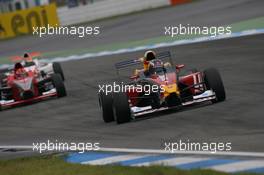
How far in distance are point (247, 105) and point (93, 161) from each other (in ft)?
11.7

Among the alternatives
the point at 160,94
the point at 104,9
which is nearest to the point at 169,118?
the point at 160,94

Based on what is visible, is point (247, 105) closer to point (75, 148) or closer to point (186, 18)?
point (75, 148)

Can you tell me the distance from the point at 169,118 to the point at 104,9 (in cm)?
3260

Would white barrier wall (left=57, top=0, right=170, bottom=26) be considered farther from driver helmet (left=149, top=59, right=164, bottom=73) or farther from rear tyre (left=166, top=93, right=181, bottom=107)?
rear tyre (left=166, top=93, right=181, bottom=107)

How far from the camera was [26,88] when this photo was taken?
17922 mm

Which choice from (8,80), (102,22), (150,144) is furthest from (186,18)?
(150,144)

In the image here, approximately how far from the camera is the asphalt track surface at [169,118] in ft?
34.9

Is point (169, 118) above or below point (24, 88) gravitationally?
above

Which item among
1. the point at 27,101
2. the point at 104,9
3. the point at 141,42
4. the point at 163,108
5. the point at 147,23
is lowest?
the point at 104,9

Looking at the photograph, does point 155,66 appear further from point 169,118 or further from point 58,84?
point 58,84

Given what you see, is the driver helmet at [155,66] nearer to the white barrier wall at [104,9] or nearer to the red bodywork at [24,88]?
the red bodywork at [24,88]

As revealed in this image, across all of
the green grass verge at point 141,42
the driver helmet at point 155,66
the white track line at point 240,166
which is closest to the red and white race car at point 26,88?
the driver helmet at point 155,66

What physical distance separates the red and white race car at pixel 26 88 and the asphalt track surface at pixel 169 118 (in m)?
0.26

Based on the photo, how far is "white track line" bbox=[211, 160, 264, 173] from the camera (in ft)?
27.1
